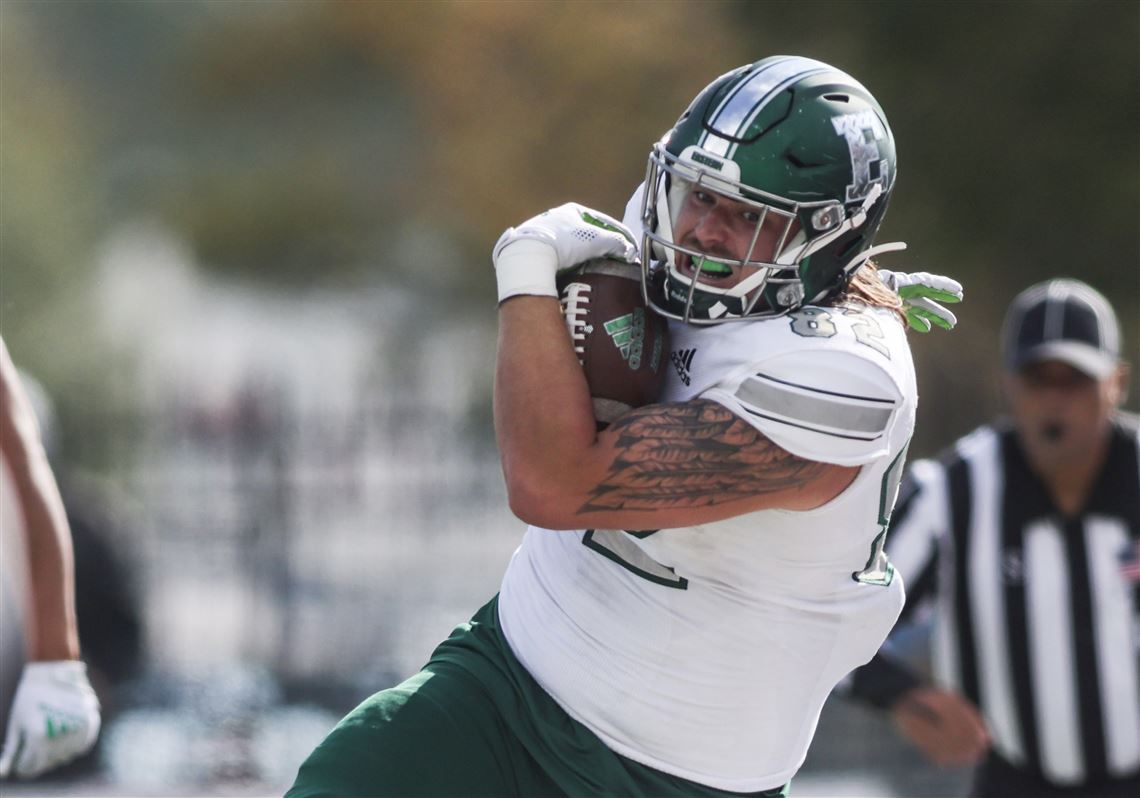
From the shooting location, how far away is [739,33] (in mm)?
8992

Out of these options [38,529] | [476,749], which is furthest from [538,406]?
[38,529]

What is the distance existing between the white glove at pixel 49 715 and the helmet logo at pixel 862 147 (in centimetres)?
178

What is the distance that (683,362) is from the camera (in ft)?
7.58

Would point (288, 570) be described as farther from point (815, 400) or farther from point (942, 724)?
point (815, 400)

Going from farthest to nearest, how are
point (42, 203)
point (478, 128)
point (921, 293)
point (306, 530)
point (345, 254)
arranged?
point (345, 254)
point (42, 203)
point (478, 128)
point (306, 530)
point (921, 293)

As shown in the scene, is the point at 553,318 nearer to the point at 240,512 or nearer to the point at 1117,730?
the point at 1117,730

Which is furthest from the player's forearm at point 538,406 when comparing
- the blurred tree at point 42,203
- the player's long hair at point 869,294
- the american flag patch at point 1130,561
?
the blurred tree at point 42,203

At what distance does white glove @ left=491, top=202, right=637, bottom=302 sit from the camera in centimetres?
223

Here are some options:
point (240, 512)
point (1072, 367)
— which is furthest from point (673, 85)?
point (1072, 367)

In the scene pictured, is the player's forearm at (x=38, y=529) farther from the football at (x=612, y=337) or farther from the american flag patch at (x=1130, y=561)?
the american flag patch at (x=1130, y=561)

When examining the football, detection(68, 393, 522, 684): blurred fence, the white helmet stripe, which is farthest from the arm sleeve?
detection(68, 393, 522, 684): blurred fence

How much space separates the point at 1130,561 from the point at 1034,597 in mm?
258

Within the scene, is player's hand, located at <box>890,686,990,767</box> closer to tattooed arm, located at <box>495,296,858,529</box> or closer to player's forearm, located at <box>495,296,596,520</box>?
tattooed arm, located at <box>495,296,858,529</box>

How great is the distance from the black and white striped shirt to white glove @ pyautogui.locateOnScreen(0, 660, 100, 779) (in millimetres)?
2007
